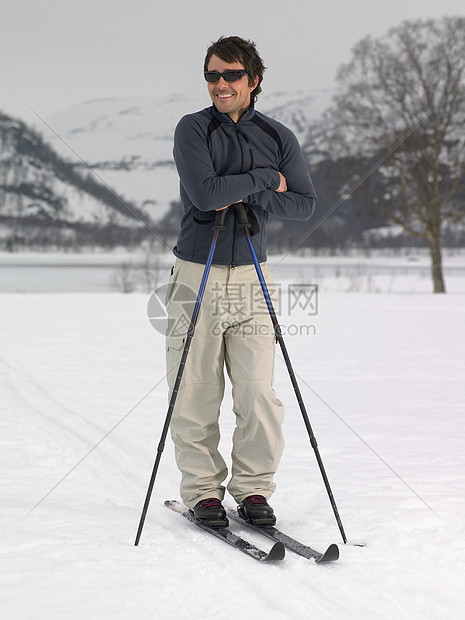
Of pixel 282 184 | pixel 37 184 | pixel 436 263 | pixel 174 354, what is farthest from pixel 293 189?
pixel 37 184

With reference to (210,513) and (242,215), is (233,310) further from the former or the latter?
(210,513)

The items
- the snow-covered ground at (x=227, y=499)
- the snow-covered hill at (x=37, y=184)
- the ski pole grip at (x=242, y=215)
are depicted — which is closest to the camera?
the snow-covered ground at (x=227, y=499)

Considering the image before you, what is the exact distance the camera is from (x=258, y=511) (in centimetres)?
268

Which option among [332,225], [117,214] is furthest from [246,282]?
[117,214]

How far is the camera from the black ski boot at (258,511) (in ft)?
8.80

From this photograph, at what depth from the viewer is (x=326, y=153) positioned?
20.1 m

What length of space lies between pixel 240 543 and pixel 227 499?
702mm

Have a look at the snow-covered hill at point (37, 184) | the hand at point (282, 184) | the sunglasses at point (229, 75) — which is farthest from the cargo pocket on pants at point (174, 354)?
the snow-covered hill at point (37, 184)

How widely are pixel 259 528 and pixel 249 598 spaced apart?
1.96ft

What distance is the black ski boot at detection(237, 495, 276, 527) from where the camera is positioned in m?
2.68

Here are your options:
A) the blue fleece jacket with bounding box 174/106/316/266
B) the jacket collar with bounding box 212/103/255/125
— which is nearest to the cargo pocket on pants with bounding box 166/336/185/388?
the blue fleece jacket with bounding box 174/106/316/266

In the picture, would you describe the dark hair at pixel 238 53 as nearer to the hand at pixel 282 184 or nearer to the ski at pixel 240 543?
the hand at pixel 282 184

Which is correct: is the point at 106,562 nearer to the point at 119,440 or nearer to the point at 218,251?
the point at 218,251

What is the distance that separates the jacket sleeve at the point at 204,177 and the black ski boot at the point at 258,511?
1.22 m
